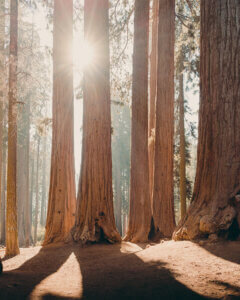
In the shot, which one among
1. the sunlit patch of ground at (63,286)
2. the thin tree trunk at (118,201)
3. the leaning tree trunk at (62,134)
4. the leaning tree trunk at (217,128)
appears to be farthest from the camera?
the thin tree trunk at (118,201)

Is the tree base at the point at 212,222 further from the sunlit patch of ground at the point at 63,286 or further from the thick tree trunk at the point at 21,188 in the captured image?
the thick tree trunk at the point at 21,188

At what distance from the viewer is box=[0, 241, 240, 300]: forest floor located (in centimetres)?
271

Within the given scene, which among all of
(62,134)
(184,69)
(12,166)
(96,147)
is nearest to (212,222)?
(96,147)

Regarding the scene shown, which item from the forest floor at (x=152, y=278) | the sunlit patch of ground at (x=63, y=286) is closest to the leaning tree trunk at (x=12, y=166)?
the forest floor at (x=152, y=278)

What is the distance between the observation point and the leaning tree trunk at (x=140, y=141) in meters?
8.91

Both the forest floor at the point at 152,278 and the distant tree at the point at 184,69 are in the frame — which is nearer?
the forest floor at the point at 152,278

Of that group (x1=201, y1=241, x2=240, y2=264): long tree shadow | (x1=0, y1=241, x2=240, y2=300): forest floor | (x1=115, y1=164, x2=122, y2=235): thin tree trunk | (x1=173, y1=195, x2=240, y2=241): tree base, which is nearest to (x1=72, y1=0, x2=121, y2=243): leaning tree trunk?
(x1=0, y1=241, x2=240, y2=300): forest floor

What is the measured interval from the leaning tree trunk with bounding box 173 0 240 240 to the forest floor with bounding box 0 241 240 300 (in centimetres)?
43

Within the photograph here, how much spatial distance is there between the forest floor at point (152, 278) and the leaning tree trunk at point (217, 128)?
43 cm

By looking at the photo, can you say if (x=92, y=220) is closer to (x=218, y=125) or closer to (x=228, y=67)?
(x=218, y=125)

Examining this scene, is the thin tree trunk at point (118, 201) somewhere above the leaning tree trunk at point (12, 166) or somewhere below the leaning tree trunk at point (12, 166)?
below

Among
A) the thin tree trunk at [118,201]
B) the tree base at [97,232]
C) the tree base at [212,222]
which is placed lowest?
the thin tree trunk at [118,201]

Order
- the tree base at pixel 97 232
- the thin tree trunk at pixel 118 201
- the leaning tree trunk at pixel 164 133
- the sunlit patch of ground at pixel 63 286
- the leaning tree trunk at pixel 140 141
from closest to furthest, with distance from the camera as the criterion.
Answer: the sunlit patch of ground at pixel 63 286 < the tree base at pixel 97 232 < the leaning tree trunk at pixel 140 141 < the leaning tree trunk at pixel 164 133 < the thin tree trunk at pixel 118 201

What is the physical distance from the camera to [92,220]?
711cm
